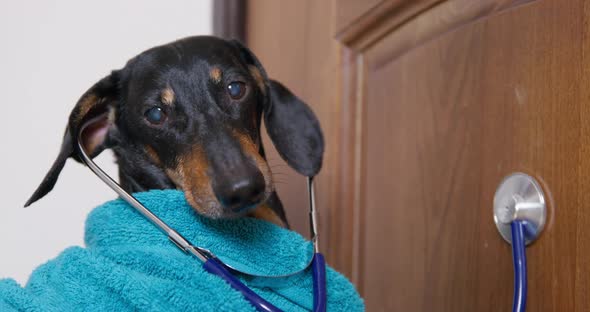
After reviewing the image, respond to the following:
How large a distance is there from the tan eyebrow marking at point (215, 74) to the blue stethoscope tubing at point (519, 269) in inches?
24.7

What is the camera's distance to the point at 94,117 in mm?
1224

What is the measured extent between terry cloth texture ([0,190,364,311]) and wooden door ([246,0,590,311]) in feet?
0.77

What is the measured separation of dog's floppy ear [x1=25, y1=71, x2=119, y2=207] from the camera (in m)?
1.08

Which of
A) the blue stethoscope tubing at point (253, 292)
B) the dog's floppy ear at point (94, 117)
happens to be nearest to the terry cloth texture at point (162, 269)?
the blue stethoscope tubing at point (253, 292)

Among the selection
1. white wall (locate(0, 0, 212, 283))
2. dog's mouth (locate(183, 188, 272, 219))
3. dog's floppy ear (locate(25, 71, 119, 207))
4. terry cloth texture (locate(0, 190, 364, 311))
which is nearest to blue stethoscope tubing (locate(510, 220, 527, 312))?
terry cloth texture (locate(0, 190, 364, 311))

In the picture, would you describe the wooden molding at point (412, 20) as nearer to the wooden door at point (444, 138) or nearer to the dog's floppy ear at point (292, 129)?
the wooden door at point (444, 138)

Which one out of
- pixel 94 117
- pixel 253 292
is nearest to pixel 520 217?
pixel 253 292

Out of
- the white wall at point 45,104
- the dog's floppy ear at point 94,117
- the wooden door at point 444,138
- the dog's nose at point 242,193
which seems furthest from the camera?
the white wall at point 45,104

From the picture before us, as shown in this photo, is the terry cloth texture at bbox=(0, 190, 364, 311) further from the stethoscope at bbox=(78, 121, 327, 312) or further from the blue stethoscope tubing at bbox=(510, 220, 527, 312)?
the blue stethoscope tubing at bbox=(510, 220, 527, 312)

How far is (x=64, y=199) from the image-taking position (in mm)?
1880

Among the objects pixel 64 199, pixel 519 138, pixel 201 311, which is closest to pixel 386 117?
pixel 519 138

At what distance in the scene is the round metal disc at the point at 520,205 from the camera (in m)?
0.85

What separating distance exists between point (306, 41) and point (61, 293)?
37.6 inches

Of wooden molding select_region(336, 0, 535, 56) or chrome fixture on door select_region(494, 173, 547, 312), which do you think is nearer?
chrome fixture on door select_region(494, 173, 547, 312)
